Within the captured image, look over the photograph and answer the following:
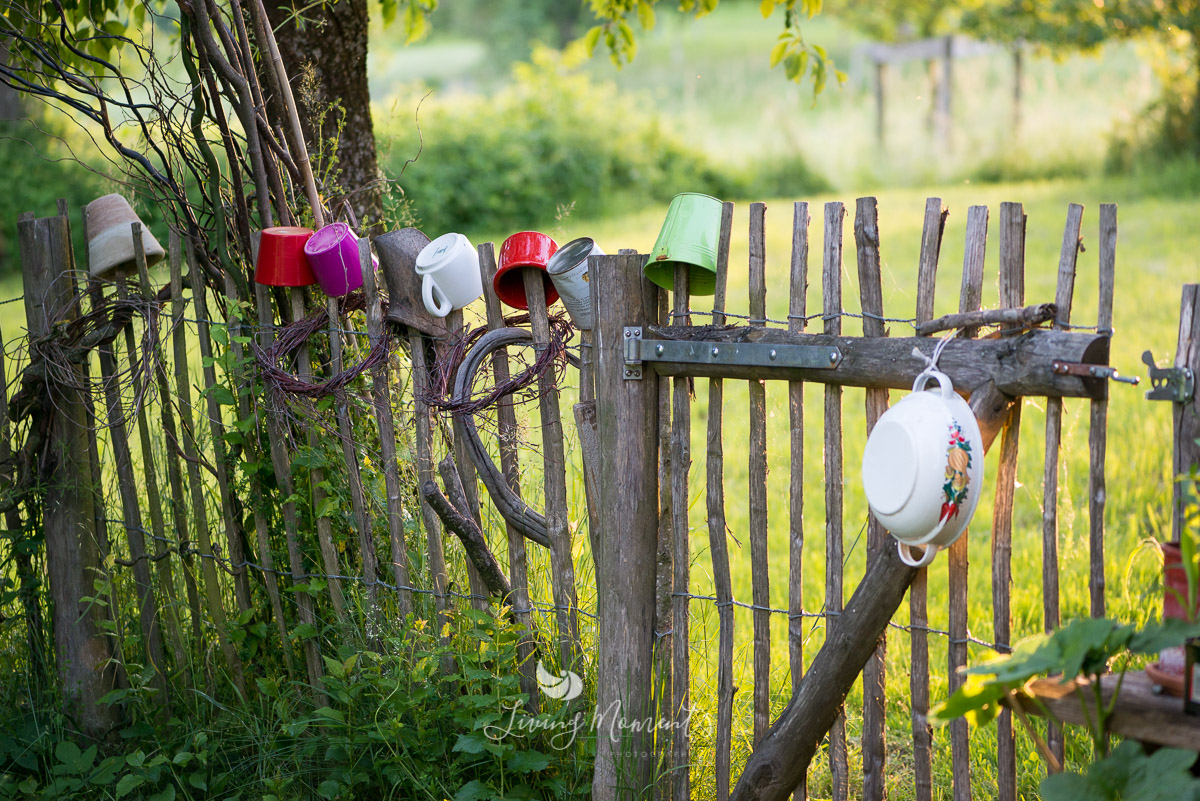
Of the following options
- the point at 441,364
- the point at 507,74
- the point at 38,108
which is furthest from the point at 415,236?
the point at 507,74

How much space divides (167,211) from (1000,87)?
1391 cm

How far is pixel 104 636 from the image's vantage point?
2889mm

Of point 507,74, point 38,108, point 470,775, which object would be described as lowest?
point 470,775

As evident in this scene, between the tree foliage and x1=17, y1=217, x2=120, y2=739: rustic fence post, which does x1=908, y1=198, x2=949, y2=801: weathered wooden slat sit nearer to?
the tree foliage

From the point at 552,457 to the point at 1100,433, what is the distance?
1168 millimetres

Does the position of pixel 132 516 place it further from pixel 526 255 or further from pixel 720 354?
pixel 720 354

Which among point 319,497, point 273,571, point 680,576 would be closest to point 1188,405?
point 680,576

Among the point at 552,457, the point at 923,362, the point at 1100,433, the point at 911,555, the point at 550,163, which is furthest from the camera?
the point at 550,163

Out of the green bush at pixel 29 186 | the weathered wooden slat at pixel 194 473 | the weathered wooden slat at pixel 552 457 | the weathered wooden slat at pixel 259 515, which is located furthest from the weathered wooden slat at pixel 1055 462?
the green bush at pixel 29 186

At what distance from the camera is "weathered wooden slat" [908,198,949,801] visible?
1.85m

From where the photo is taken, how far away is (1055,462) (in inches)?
68.7

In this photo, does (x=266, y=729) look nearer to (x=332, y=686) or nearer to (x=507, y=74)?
(x=332, y=686)

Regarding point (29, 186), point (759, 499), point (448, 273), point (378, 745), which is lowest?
point (378, 745)

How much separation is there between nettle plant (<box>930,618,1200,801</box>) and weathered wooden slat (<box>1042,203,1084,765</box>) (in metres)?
0.26
